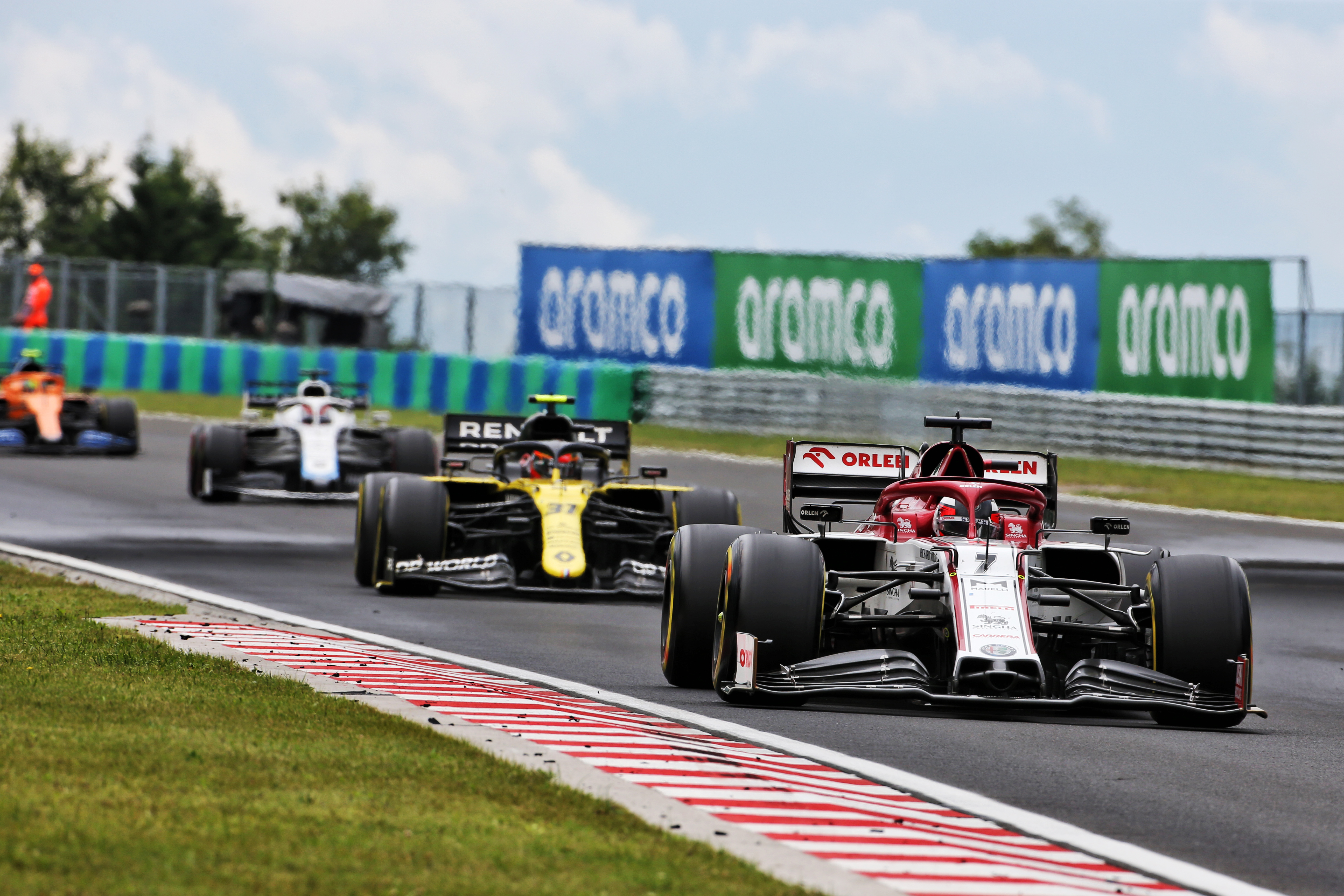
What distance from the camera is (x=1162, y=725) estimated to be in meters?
9.48

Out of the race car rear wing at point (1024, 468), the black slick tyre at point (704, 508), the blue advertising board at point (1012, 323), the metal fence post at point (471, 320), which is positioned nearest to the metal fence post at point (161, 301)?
the metal fence post at point (471, 320)

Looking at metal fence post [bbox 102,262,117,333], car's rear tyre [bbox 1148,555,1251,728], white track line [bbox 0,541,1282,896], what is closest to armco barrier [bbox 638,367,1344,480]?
white track line [bbox 0,541,1282,896]

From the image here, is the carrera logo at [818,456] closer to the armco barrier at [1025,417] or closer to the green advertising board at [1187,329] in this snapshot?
the armco barrier at [1025,417]

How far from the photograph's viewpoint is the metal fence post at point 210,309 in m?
41.5

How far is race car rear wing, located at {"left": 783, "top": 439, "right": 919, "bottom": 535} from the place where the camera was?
462 inches

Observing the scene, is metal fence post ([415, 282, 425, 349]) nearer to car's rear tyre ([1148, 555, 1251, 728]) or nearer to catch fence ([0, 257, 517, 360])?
catch fence ([0, 257, 517, 360])

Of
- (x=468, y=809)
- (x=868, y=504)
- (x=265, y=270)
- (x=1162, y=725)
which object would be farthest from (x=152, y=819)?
(x=265, y=270)

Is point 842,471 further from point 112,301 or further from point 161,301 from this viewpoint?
point 112,301

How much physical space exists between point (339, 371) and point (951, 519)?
87.3 ft

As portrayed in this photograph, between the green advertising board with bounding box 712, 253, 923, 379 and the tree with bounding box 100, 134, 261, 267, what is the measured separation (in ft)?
148

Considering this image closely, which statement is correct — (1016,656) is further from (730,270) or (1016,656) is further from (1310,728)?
(730,270)

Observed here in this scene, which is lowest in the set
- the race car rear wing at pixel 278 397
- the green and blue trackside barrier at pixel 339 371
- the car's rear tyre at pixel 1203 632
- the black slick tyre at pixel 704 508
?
the car's rear tyre at pixel 1203 632

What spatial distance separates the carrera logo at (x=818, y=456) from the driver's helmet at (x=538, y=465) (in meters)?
3.84

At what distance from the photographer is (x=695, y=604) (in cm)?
997
